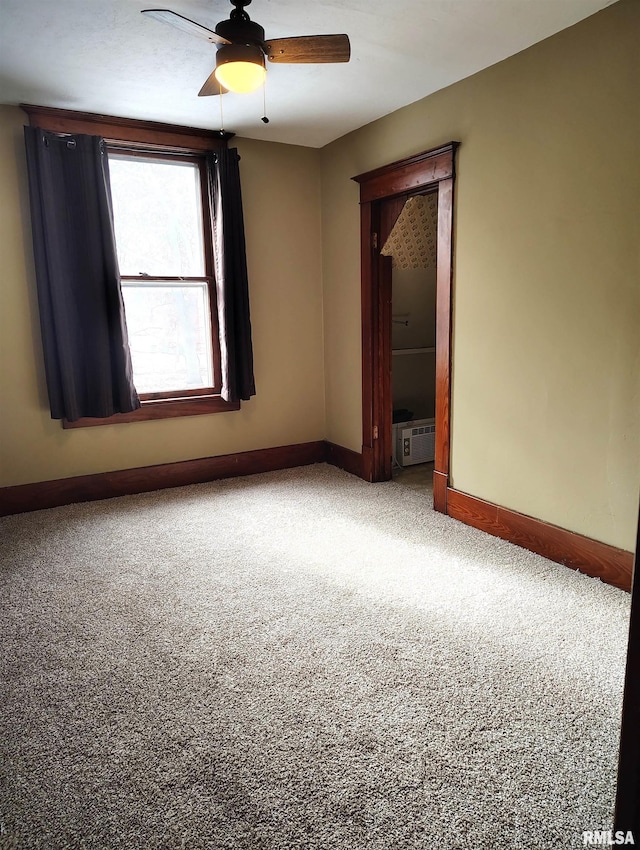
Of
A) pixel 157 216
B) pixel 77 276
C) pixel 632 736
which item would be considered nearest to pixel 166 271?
pixel 157 216

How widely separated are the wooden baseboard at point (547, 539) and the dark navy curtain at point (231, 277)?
183 cm

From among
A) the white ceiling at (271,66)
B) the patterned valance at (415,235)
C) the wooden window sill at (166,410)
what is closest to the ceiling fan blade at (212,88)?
the white ceiling at (271,66)

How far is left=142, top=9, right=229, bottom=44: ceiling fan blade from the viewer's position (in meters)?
2.08

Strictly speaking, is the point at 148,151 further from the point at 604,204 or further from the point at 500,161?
the point at 604,204

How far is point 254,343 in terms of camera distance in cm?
450

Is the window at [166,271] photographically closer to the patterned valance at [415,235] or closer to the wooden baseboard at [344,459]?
the wooden baseboard at [344,459]

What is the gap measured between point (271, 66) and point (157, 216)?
1509mm

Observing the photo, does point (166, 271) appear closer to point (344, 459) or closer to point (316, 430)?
point (316, 430)

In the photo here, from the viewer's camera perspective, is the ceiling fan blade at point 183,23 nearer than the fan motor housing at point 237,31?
Yes

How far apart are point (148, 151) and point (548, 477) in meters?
3.42

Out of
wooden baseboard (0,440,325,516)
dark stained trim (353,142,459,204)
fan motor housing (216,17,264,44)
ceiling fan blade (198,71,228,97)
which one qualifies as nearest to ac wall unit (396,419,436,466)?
wooden baseboard (0,440,325,516)

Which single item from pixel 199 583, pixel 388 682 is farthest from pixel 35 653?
pixel 388 682

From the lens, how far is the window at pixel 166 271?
3.97 meters

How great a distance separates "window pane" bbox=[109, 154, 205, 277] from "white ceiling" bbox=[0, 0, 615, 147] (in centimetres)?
35
